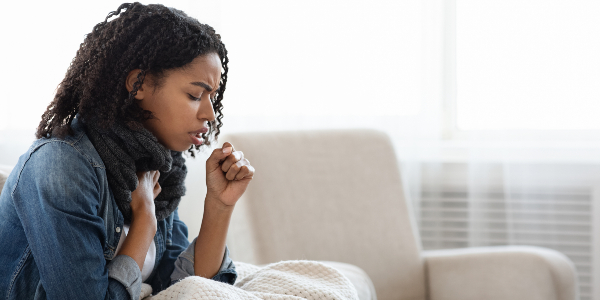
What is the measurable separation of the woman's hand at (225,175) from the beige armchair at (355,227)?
347mm

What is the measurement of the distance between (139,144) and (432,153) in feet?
4.24

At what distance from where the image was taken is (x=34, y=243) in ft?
2.31

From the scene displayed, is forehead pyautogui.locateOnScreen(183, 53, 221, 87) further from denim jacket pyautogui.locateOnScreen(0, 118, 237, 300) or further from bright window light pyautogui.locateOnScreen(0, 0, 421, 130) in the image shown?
bright window light pyautogui.locateOnScreen(0, 0, 421, 130)

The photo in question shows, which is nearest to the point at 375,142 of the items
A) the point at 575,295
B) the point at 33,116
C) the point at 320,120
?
the point at 320,120

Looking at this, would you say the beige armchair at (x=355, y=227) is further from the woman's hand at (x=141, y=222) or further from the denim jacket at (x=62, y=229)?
→ the denim jacket at (x=62, y=229)

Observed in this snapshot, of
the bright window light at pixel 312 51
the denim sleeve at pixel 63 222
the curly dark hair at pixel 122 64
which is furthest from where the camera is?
the bright window light at pixel 312 51

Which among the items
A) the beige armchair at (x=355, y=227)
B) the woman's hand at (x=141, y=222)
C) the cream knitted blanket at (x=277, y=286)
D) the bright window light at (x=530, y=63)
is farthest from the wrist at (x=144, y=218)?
the bright window light at (x=530, y=63)

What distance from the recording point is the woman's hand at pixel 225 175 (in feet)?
3.25

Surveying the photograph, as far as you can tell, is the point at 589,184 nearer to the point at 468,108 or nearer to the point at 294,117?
the point at 468,108

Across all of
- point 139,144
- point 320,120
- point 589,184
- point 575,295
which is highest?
point 139,144

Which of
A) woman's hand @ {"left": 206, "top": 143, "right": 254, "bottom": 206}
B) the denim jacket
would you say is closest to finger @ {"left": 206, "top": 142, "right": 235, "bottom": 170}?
woman's hand @ {"left": 206, "top": 143, "right": 254, "bottom": 206}

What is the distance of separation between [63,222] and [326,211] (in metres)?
0.85

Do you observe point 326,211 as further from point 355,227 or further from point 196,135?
point 196,135

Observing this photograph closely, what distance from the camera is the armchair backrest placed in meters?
1.37
